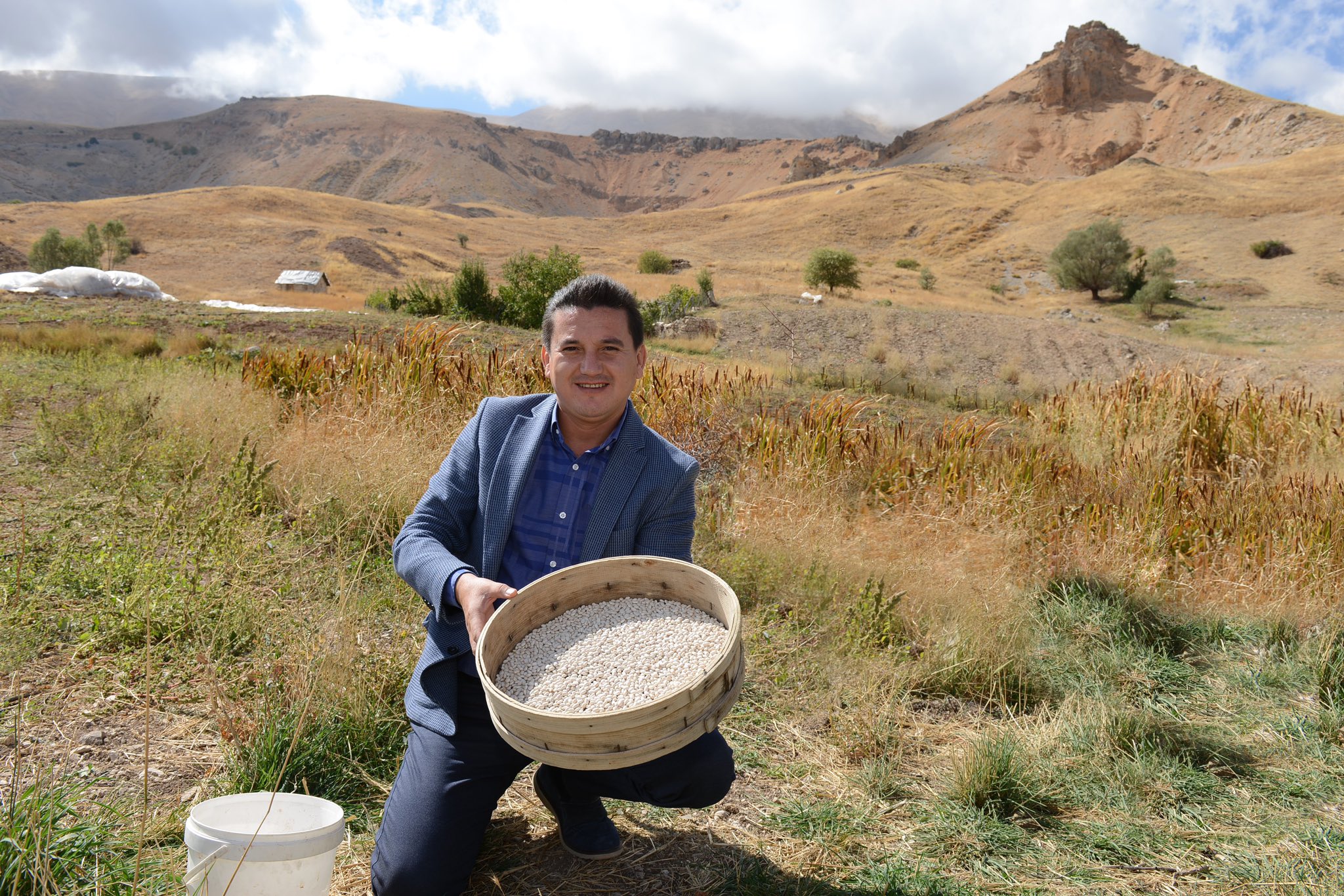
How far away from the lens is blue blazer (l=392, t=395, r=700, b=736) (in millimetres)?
1982

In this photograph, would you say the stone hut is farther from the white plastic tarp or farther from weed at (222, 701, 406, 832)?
weed at (222, 701, 406, 832)

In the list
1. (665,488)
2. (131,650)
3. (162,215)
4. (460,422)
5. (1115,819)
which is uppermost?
(162,215)

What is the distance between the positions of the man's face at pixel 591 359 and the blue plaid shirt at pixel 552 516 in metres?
0.14

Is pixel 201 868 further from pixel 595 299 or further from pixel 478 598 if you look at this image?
pixel 595 299

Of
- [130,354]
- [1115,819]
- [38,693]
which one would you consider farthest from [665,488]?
[130,354]

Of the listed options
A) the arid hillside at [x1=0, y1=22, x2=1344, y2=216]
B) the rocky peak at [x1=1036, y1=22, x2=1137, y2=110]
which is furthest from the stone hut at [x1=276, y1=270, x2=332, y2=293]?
the rocky peak at [x1=1036, y1=22, x2=1137, y2=110]

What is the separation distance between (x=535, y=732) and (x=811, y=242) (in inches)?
2472

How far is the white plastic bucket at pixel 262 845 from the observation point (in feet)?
4.97

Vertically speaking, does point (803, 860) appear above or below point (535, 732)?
below

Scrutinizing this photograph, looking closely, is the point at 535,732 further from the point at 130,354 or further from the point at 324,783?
the point at 130,354

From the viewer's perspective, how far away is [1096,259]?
33500 mm

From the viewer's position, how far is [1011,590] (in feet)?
12.6

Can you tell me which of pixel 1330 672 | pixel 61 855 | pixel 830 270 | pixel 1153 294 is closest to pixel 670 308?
pixel 830 270

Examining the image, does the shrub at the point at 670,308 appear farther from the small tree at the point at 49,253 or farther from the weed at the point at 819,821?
the small tree at the point at 49,253
